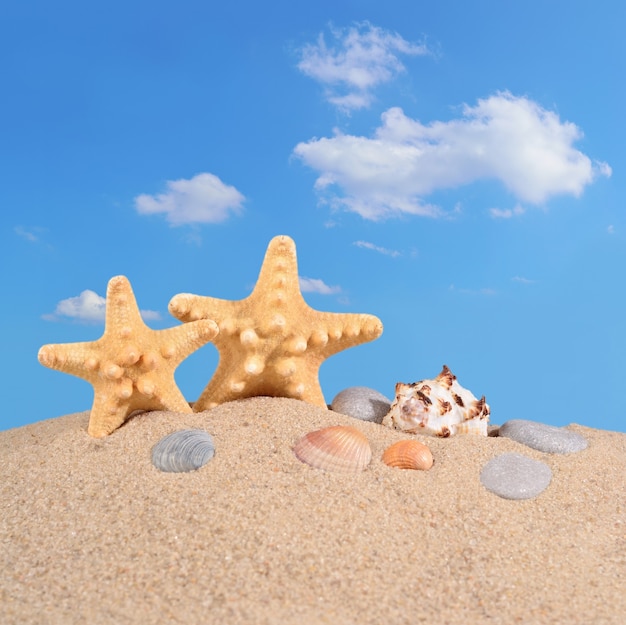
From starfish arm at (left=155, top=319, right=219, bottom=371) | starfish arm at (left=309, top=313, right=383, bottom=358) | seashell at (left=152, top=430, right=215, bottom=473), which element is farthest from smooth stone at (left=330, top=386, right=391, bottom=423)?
seashell at (left=152, top=430, right=215, bottom=473)

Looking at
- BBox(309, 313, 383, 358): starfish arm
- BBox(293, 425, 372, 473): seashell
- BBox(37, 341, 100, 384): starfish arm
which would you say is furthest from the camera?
BBox(309, 313, 383, 358): starfish arm

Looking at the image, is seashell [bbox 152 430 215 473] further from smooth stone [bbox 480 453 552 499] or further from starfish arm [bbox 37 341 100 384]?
smooth stone [bbox 480 453 552 499]

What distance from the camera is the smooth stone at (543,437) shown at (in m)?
5.52

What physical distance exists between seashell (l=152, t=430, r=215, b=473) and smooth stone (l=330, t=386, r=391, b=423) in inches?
71.4

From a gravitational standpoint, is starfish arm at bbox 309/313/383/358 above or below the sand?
above

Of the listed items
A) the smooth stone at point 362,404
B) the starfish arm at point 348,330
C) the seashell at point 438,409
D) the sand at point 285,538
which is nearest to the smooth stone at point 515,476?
the sand at point 285,538

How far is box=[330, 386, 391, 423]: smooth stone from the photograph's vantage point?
19.9 ft

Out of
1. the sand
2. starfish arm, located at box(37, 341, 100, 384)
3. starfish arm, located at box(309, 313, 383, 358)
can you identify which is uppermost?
starfish arm, located at box(309, 313, 383, 358)

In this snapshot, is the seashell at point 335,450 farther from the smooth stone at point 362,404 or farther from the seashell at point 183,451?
the smooth stone at point 362,404

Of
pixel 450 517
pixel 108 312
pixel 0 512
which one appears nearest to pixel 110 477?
pixel 0 512

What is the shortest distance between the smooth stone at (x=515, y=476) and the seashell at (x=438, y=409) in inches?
26.5

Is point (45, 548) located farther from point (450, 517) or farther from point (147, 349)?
point (450, 517)

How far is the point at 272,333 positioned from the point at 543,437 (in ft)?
8.04

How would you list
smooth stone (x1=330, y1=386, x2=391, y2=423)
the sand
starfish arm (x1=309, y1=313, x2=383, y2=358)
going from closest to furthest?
1. the sand
2. starfish arm (x1=309, y1=313, x2=383, y2=358)
3. smooth stone (x1=330, y1=386, x2=391, y2=423)
